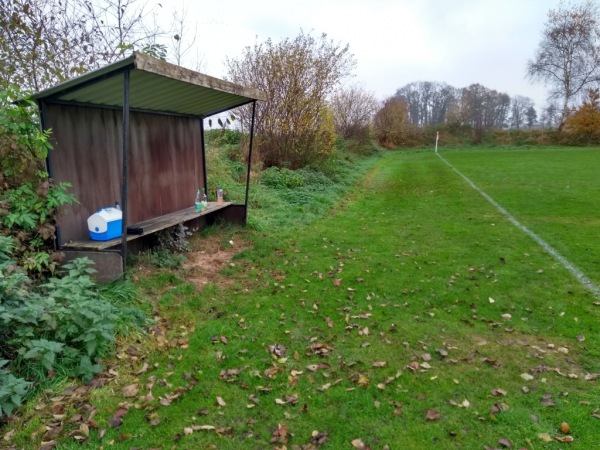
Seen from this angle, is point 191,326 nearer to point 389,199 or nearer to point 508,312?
point 508,312

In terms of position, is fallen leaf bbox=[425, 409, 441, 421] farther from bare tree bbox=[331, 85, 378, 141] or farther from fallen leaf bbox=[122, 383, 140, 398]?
bare tree bbox=[331, 85, 378, 141]

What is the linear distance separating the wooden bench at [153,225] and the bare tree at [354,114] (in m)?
20.7

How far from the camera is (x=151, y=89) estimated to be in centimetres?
488

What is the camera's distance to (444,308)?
13.9ft

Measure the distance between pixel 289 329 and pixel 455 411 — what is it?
169 centimetres

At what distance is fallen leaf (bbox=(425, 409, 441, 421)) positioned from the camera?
261 cm

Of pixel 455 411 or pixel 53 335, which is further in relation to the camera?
pixel 53 335

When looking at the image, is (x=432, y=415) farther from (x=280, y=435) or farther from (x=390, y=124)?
(x=390, y=124)

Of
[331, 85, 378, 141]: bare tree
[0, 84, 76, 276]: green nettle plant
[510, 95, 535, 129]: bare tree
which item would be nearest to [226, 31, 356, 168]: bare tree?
[0, 84, 76, 276]: green nettle plant

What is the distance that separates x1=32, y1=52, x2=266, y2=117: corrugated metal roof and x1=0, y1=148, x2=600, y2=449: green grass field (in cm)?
222

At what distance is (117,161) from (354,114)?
23.5 m

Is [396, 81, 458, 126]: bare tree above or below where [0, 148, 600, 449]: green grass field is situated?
above

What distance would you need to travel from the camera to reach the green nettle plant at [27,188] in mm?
3709

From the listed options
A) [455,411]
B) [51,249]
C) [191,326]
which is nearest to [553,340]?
[455,411]
